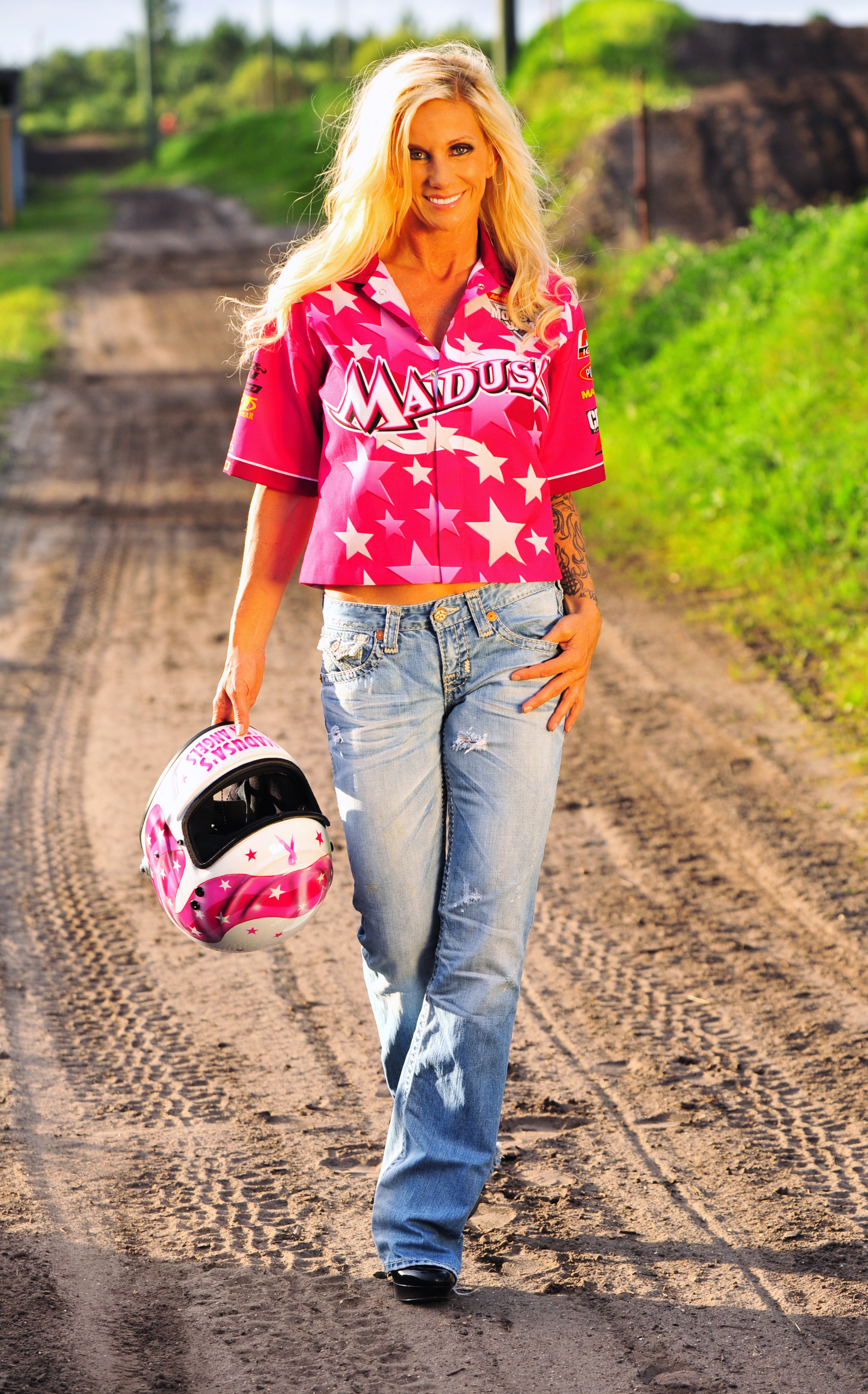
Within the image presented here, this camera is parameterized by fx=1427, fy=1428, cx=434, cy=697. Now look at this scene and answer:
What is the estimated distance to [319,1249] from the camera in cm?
304

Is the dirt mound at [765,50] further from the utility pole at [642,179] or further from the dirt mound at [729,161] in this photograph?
the utility pole at [642,179]

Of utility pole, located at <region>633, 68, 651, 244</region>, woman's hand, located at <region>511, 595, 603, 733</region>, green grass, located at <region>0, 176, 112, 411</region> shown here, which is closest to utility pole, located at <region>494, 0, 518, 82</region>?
green grass, located at <region>0, 176, 112, 411</region>

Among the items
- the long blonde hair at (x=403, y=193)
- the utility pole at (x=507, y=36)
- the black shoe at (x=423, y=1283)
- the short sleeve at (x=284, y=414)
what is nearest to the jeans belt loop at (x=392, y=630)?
the short sleeve at (x=284, y=414)

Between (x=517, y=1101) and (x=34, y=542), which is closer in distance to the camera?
(x=517, y=1101)

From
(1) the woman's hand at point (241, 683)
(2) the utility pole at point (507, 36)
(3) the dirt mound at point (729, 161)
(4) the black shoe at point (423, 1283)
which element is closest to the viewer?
(4) the black shoe at point (423, 1283)

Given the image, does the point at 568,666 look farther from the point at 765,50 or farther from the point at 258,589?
the point at 765,50

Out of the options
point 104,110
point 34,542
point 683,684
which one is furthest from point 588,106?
point 104,110

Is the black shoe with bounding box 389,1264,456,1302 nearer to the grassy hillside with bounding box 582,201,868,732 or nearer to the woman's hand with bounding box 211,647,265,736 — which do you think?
the woman's hand with bounding box 211,647,265,736

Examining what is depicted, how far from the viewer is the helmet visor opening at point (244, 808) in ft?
9.07

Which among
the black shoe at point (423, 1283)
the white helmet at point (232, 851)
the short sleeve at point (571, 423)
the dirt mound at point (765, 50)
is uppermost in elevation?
the dirt mound at point (765, 50)

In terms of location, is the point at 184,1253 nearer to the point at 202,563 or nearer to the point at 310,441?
the point at 310,441

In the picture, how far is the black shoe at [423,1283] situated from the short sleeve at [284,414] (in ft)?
5.12

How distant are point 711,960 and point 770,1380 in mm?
1830

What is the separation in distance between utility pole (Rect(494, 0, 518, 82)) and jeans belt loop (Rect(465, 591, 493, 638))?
20622mm
